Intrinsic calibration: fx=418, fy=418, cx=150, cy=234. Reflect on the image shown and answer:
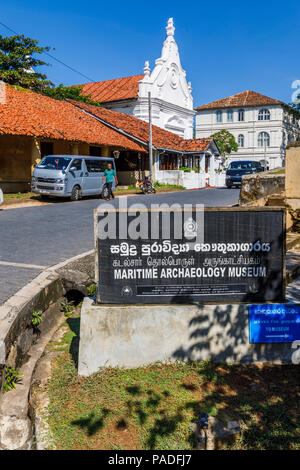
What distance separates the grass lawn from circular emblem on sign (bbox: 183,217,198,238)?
1268 millimetres

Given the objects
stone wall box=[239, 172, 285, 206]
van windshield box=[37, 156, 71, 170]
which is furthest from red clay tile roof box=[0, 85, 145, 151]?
stone wall box=[239, 172, 285, 206]

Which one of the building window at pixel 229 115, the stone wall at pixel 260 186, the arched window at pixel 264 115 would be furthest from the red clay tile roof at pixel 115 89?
the stone wall at pixel 260 186

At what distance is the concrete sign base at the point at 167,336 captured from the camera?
13.2 feet

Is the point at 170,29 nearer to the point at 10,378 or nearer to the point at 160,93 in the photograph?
the point at 160,93

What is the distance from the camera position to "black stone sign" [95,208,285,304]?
13.5 ft

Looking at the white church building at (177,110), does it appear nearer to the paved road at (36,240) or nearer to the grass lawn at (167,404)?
the paved road at (36,240)

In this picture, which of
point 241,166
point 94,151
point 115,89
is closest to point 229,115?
point 115,89

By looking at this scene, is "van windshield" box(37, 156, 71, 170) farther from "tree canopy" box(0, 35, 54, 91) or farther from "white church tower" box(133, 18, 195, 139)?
"white church tower" box(133, 18, 195, 139)

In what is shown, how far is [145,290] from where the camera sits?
4.13 m

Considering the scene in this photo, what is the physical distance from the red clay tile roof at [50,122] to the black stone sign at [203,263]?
15.2 metres

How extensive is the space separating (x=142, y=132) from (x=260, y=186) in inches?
982

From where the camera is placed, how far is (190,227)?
4.11 m

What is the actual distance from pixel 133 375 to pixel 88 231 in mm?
6623
